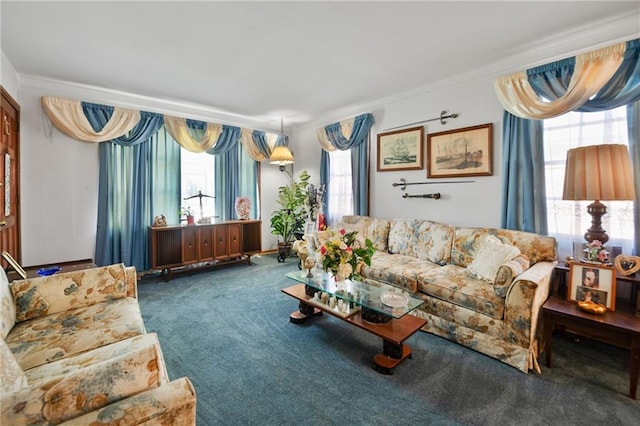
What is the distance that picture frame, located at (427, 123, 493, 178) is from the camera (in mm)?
3248

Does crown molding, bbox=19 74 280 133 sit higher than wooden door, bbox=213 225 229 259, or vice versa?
crown molding, bbox=19 74 280 133

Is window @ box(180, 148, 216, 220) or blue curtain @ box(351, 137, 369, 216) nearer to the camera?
blue curtain @ box(351, 137, 369, 216)

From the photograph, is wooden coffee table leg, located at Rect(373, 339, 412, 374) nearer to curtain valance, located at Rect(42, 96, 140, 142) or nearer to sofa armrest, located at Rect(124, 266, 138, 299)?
sofa armrest, located at Rect(124, 266, 138, 299)

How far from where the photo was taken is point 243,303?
3299mm

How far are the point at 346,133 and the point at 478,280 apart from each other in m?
3.05

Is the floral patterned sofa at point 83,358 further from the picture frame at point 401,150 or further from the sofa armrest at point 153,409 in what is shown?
the picture frame at point 401,150

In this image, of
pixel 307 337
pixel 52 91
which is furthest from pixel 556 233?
pixel 52 91

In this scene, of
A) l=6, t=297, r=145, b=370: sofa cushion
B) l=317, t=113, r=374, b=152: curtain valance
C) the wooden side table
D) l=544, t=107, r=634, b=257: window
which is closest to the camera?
l=6, t=297, r=145, b=370: sofa cushion

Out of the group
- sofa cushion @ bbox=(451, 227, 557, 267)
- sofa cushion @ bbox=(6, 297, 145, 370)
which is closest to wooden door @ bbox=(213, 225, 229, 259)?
sofa cushion @ bbox=(6, 297, 145, 370)

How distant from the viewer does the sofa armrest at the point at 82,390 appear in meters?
0.81

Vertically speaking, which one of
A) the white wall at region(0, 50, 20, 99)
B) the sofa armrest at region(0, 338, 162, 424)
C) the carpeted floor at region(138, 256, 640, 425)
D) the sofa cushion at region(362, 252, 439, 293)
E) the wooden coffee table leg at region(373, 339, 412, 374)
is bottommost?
the carpeted floor at region(138, 256, 640, 425)

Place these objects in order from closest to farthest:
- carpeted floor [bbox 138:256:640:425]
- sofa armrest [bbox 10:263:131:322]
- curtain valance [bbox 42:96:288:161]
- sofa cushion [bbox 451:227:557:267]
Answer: carpeted floor [bbox 138:256:640:425], sofa armrest [bbox 10:263:131:322], sofa cushion [bbox 451:227:557:267], curtain valance [bbox 42:96:288:161]

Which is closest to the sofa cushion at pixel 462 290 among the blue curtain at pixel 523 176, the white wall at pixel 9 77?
the blue curtain at pixel 523 176

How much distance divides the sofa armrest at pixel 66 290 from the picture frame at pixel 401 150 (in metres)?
3.41
